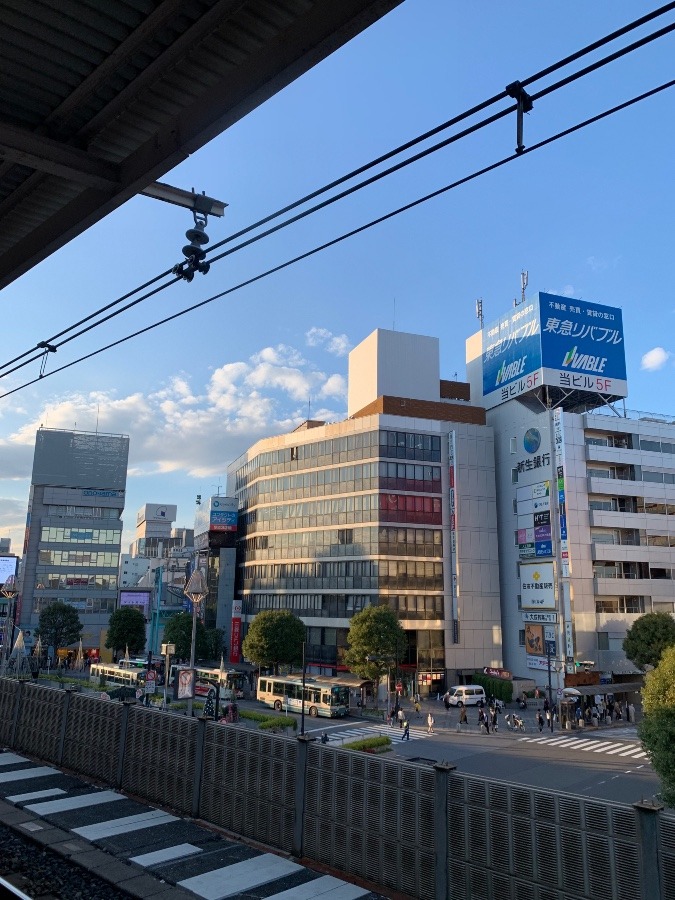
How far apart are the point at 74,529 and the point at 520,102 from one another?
9409 cm

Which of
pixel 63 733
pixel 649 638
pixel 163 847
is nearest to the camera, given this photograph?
pixel 163 847

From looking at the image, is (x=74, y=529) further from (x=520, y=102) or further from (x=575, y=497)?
(x=520, y=102)

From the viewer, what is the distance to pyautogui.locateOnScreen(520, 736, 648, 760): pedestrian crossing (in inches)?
1298

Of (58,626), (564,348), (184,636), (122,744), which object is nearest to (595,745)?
(122,744)

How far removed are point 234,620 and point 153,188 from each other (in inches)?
2496

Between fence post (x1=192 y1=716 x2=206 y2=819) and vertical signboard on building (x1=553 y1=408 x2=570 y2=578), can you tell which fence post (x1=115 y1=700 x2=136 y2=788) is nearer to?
fence post (x1=192 y1=716 x2=206 y2=819)

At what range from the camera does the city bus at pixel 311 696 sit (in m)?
42.3

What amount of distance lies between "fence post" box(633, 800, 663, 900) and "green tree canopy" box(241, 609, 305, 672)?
1817 inches

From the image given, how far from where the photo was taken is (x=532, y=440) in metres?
56.6

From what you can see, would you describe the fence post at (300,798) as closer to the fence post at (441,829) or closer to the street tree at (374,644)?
the fence post at (441,829)

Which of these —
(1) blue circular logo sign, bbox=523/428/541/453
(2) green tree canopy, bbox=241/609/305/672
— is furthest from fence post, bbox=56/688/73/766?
(1) blue circular logo sign, bbox=523/428/541/453

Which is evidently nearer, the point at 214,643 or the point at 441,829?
the point at 441,829

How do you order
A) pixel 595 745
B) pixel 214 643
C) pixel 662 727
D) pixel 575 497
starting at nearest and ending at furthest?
pixel 662 727
pixel 595 745
pixel 575 497
pixel 214 643

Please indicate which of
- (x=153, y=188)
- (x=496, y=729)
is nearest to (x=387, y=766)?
(x=153, y=188)
